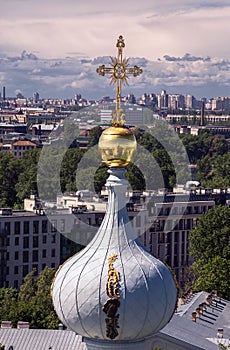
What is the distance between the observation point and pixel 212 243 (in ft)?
205

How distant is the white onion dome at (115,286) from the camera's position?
1456cm

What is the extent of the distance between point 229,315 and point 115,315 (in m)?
23.9

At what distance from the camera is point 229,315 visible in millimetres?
38125

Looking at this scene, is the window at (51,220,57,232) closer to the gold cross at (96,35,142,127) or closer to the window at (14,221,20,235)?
the window at (14,221,20,235)

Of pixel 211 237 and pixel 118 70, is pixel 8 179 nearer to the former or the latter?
pixel 211 237

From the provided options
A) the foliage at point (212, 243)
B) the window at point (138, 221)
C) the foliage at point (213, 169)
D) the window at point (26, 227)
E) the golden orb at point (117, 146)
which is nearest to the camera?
the golden orb at point (117, 146)

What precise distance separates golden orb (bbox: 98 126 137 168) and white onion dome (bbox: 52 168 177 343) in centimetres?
13

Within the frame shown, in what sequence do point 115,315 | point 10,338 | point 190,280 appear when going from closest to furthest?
1. point 115,315
2. point 10,338
3. point 190,280

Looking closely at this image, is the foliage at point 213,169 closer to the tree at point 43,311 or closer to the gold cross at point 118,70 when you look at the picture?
the tree at point 43,311

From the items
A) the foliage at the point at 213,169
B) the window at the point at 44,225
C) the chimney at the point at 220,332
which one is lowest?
the foliage at the point at 213,169

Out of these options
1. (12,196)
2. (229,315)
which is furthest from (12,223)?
(12,196)

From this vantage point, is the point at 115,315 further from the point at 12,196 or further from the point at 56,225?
the point at 12,196

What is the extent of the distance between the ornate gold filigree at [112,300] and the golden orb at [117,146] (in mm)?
1135

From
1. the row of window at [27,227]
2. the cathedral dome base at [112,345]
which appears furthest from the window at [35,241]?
the cathedral dome base at [112,345]
